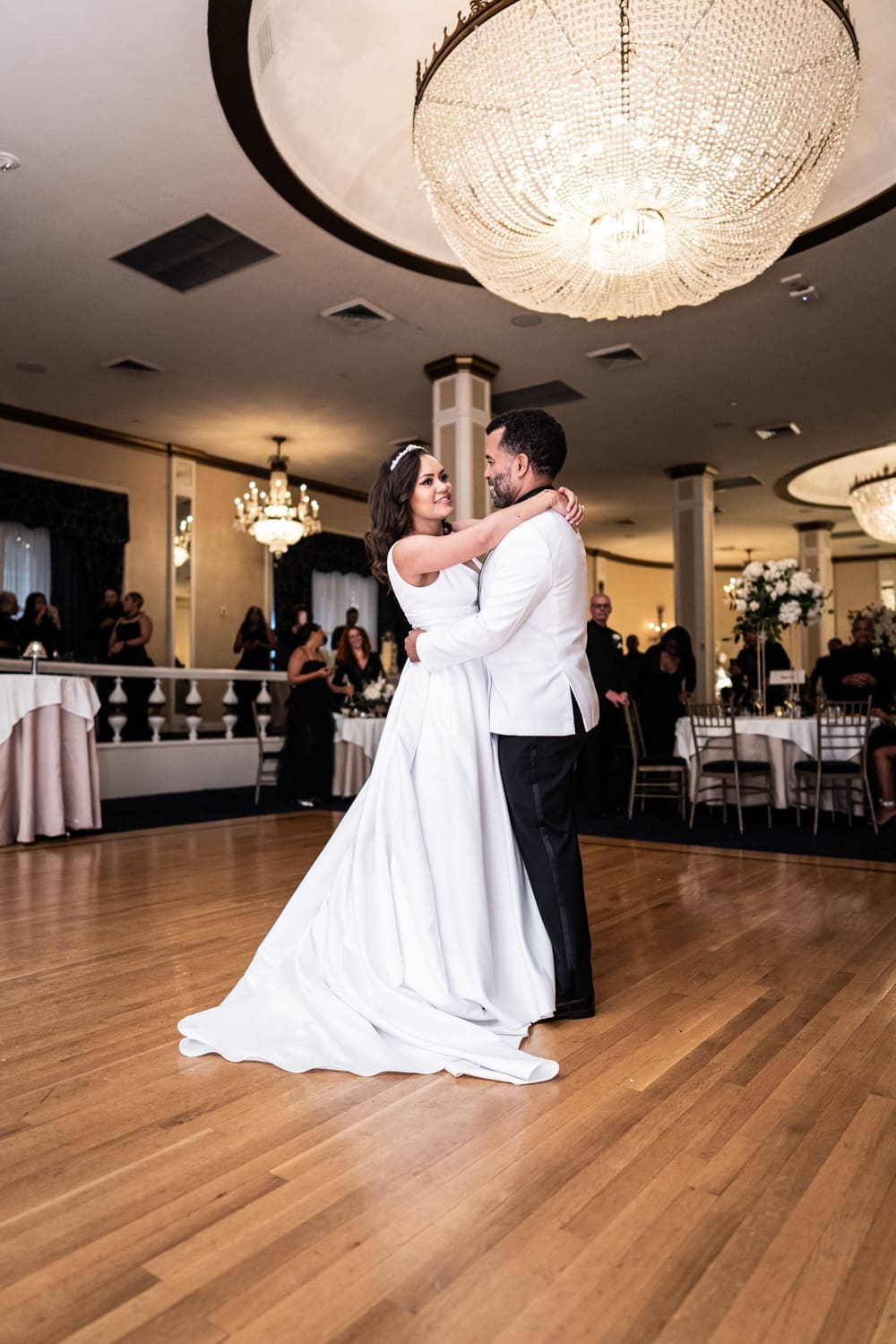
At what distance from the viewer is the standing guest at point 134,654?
9.59 metres

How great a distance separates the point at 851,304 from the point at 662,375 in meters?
1.98

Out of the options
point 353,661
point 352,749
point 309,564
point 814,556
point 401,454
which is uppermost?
point 814,556

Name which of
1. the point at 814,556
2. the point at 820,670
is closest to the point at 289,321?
the point at 820,670

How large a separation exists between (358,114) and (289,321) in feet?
7.58

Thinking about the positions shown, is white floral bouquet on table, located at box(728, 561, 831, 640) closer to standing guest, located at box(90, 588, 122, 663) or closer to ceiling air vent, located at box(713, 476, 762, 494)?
ceiling air vent, located at box(713, 476, 762, 494)

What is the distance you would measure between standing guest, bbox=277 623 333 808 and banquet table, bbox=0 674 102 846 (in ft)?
6.81

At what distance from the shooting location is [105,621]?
33.6 feet

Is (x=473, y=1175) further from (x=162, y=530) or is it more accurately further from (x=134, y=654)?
(x=162, y=530)

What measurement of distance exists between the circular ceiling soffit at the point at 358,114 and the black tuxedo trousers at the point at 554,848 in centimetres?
377

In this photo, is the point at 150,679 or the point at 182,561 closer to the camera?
the point at 150,679

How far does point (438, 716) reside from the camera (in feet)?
8.50

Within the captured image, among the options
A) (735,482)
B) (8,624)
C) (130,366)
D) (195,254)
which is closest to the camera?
(195,254)

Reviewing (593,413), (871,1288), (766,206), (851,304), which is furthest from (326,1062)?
Answer: (593,413)

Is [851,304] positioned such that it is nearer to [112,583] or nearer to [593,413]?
[593,413]
